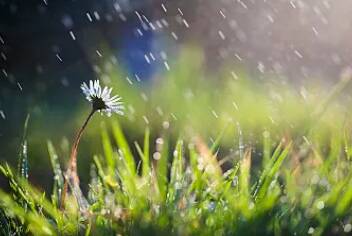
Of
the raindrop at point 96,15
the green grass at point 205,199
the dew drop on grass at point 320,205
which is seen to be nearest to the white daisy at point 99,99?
the green grass at point 205,199

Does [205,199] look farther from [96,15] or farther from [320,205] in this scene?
[96,15]

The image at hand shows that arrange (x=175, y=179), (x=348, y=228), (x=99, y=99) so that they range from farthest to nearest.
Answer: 1. (x=99, y=99)
2. (x=175, y=179)
3. (x=348, y=228)

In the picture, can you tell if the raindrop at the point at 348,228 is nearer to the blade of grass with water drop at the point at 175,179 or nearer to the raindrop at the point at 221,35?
the blade of grass with water drop at the point at 175,179

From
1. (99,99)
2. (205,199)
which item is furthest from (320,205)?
(99,99)

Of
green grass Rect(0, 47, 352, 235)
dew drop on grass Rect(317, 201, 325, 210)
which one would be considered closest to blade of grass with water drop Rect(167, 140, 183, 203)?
green grass Rect(0, 47, 352, 235)

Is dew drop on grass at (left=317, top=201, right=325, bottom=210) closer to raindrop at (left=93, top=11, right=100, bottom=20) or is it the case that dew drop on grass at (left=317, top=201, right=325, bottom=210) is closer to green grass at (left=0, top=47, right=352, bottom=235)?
green grass at (left=0, top=47, right=352, bottom=235)

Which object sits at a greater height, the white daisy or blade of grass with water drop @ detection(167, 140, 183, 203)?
the white daisy

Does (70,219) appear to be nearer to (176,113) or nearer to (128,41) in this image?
(176,113)

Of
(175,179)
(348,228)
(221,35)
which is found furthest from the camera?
(221,35)

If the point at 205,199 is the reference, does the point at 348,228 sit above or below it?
below

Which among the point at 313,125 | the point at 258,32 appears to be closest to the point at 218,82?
the point at 258,32

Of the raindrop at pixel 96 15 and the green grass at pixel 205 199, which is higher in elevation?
the raindrop at pixel 96 15
